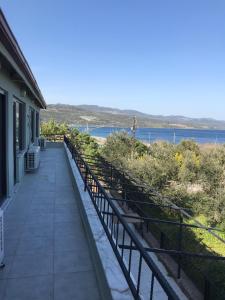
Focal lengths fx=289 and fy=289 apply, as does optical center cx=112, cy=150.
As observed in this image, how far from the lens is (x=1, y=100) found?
236 inches

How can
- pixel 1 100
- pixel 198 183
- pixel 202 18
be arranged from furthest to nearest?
pixel 198 183 < pixel 202 18 < pixel 1 100

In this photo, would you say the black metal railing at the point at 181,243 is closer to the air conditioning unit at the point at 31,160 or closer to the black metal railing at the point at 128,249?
the black metal railing at the point at 128,249

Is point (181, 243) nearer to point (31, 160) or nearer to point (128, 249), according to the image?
point (128, 249)

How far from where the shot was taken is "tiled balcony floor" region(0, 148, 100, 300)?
2.91 m

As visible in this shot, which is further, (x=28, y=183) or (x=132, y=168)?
(x=132, y=168)

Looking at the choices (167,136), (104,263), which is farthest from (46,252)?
(167,136)

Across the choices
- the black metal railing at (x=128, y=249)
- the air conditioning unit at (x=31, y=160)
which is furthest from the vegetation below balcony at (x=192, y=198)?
the air conditioning unit at (x=31, y=160)

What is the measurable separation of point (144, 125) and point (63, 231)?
125m

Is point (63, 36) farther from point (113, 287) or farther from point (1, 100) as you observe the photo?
point (113, 287)

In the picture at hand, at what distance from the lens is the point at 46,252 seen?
12.2 feet

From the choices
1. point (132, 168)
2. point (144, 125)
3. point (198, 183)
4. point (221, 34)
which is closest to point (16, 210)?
point (132, 168)

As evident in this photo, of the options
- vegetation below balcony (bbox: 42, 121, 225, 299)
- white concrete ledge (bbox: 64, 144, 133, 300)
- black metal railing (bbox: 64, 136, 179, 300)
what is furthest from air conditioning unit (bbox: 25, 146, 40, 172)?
white concrete ledge (bbox: 64, 144, 133, 300)

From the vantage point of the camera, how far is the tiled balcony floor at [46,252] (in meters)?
2.91

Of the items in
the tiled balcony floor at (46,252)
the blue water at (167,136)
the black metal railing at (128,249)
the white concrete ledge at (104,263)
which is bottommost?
the blue water at (167,136)
